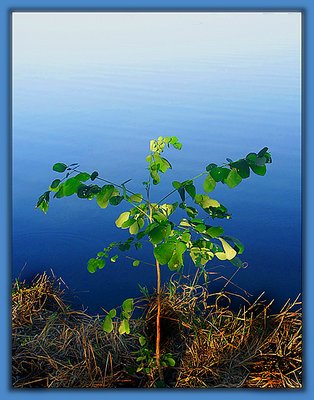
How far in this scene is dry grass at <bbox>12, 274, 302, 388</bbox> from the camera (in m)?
1.93

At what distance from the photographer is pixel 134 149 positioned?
79.3 inches

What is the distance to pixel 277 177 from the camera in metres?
1.99

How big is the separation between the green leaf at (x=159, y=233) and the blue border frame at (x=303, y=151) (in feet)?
1.12

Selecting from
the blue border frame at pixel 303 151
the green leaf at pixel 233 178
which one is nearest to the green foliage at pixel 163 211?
the green leaf at pixel 233 178

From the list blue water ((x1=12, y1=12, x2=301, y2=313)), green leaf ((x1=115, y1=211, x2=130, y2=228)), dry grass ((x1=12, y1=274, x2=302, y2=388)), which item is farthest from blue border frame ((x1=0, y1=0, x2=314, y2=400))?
green leaf ((x1=115, y1=211, x2=130, y2=228))

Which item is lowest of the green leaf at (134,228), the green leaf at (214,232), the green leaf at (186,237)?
the green leaf at (134,228)

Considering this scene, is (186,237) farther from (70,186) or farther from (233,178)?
(70,186)

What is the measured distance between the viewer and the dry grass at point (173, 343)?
6.35ft

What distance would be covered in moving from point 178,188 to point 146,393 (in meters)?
0.52

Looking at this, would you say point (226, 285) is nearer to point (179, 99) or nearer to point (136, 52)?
point (179, 99)

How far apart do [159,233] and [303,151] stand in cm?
40

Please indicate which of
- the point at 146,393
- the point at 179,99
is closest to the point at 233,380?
the point at 146,393

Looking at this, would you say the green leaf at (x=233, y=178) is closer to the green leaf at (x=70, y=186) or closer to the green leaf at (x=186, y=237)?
the green leaf at (x=186, y=237)

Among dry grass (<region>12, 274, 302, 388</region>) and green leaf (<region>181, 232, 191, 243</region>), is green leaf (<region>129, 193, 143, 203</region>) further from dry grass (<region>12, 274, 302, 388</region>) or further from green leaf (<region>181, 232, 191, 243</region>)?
dry grass (<region>12, 274, 302, 388</region>)
